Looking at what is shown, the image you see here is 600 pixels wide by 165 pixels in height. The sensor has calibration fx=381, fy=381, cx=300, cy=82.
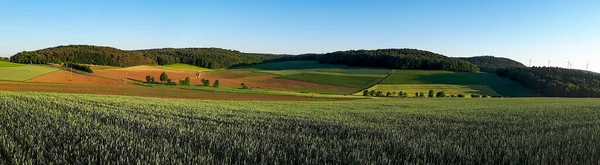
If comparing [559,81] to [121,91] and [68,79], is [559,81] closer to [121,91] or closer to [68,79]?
[121,91]

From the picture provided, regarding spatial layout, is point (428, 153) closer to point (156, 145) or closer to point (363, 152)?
point (363, 152)

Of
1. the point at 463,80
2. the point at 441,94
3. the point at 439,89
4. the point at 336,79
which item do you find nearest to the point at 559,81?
the point at 463,80

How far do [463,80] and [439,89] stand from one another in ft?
57.4

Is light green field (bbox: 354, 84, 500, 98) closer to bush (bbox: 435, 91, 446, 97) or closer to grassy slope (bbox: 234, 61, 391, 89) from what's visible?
bush (bbox: 435, 91, 446, 97)

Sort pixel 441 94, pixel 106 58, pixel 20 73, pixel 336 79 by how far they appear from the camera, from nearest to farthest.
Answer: pixel 20 73 < pixel 441 94 < pixel 336 79 < pixel 106 58

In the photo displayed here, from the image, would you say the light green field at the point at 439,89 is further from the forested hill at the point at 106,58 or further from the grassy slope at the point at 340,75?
the forested hill at the point at 106,58

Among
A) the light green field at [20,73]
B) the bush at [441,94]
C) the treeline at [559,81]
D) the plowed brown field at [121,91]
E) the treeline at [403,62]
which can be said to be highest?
the treeline at [403,62]

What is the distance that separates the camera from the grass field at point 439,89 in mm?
95894

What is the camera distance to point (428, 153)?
242 inches

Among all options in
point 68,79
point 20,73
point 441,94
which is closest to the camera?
point 20,73

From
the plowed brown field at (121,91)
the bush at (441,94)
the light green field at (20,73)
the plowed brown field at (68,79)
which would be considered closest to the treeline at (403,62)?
the bush at (441,94)

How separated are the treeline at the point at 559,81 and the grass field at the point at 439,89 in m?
14.0

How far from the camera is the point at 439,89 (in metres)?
99.8

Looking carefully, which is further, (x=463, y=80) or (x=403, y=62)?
(x=403, y=62)
